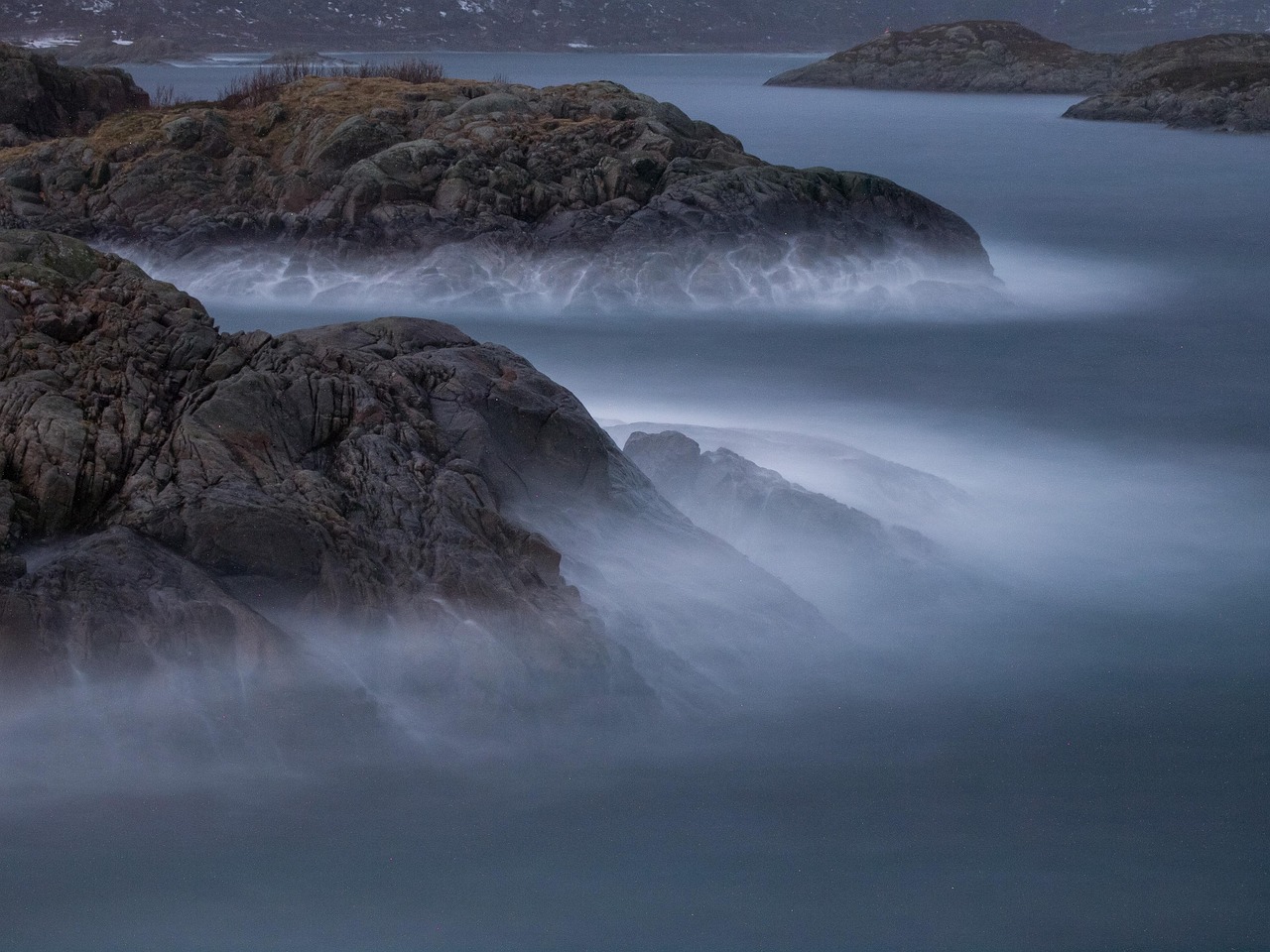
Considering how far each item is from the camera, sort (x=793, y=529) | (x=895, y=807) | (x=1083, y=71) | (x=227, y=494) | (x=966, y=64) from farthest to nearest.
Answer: (x=966, y=64), (x=1083, y=71), (x=793, y=529), (x=895, y=807), (x=227, y=494)

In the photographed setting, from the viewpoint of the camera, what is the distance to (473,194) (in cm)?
1900

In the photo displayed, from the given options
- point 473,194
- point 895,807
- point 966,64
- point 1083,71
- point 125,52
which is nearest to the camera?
point 895,807

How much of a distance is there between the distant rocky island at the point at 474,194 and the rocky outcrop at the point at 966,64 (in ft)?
184

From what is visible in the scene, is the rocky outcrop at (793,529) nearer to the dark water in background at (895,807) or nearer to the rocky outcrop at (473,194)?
the dark water in background at (895,807)

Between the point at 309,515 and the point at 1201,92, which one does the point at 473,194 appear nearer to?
the point at 309,515

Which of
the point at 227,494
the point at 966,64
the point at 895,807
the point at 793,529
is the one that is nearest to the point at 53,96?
the point at 793,529

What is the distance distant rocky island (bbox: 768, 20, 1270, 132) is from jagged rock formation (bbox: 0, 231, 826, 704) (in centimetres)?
4835

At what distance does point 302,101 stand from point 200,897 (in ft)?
57.6

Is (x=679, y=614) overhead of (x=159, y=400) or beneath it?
beneath

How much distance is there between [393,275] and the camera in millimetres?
18641

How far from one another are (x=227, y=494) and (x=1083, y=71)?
244ft

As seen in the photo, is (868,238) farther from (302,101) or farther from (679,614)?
(679,614)

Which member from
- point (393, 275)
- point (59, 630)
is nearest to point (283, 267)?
point (393, 275)

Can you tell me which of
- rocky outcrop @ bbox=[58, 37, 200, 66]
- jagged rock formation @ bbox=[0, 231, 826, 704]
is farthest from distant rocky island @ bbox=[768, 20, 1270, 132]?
jagged rock formation @ bbox=[0, 231, 826, 704]
